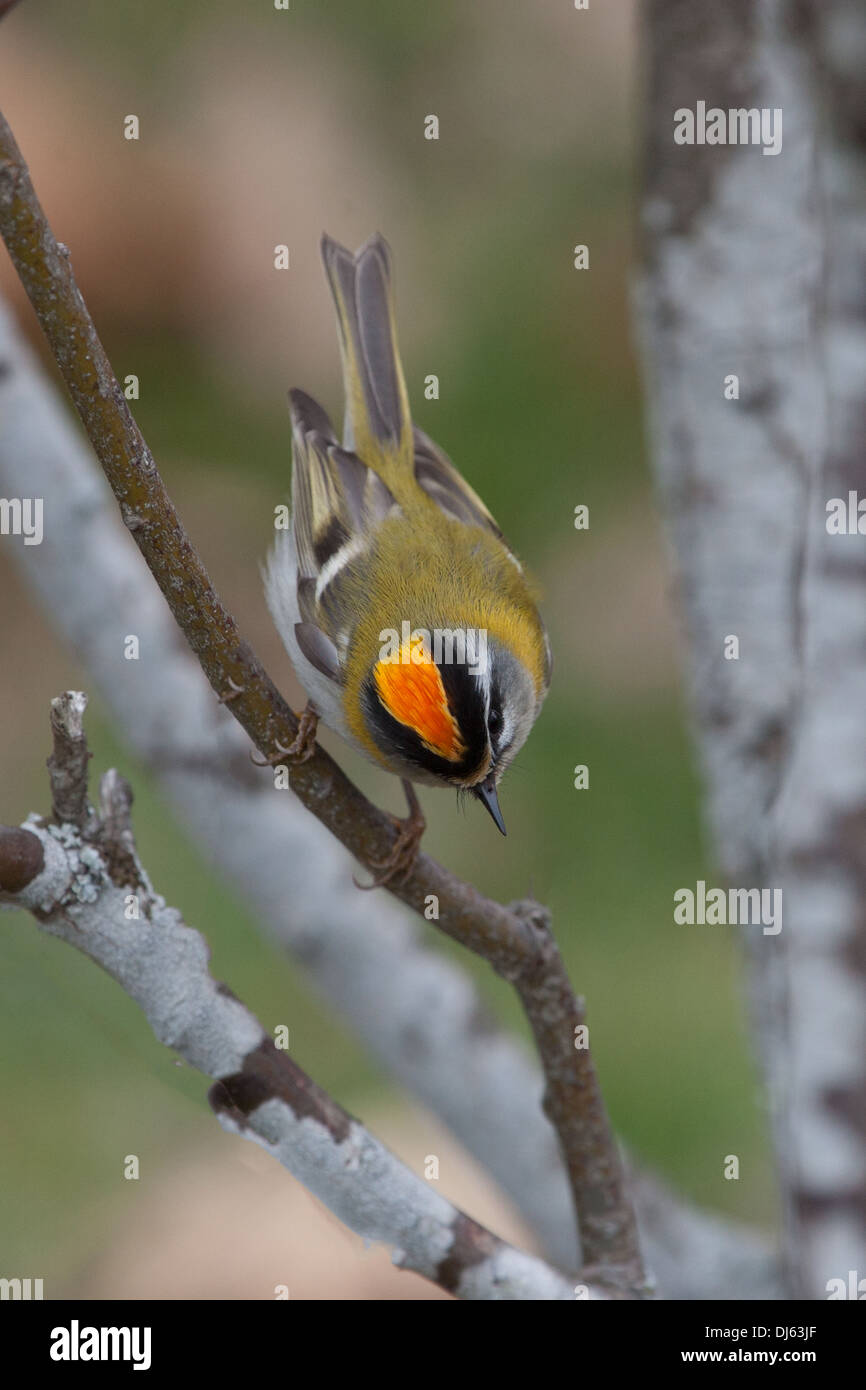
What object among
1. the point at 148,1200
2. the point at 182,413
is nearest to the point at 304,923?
the point at 148,1200

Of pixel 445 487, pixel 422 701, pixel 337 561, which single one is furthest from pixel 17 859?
pixel 445 487

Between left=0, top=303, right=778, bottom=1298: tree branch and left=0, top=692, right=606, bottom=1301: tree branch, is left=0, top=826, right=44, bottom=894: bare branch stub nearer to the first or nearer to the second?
left=0, top=692, right=606, bottom=1301: tree branch

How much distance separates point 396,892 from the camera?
6.55 feet

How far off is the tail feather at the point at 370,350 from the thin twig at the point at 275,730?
119cm

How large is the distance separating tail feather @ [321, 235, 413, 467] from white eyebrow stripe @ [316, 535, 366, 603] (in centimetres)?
33

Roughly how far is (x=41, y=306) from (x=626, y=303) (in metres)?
6.29

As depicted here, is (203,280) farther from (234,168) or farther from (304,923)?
(304,923)

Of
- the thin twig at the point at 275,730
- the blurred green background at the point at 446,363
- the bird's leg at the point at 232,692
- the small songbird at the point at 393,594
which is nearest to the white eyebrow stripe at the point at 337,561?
the small songbird at the point at 393,594

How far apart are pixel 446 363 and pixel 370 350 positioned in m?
3.92

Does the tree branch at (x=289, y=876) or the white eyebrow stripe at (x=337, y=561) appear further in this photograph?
the tree branch at (x=289, y=876)

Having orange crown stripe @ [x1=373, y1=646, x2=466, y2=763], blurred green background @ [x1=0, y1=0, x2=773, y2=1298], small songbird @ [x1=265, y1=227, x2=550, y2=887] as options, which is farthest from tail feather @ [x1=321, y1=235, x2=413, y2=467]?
blurred green background @ [x1=0, y1=0, x2=773, y2=1298]

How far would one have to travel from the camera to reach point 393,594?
2484 mm

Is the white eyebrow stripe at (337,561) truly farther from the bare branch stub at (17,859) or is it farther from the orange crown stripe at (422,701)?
the bare branch stub at (17,859)

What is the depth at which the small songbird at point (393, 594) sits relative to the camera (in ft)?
7.06
